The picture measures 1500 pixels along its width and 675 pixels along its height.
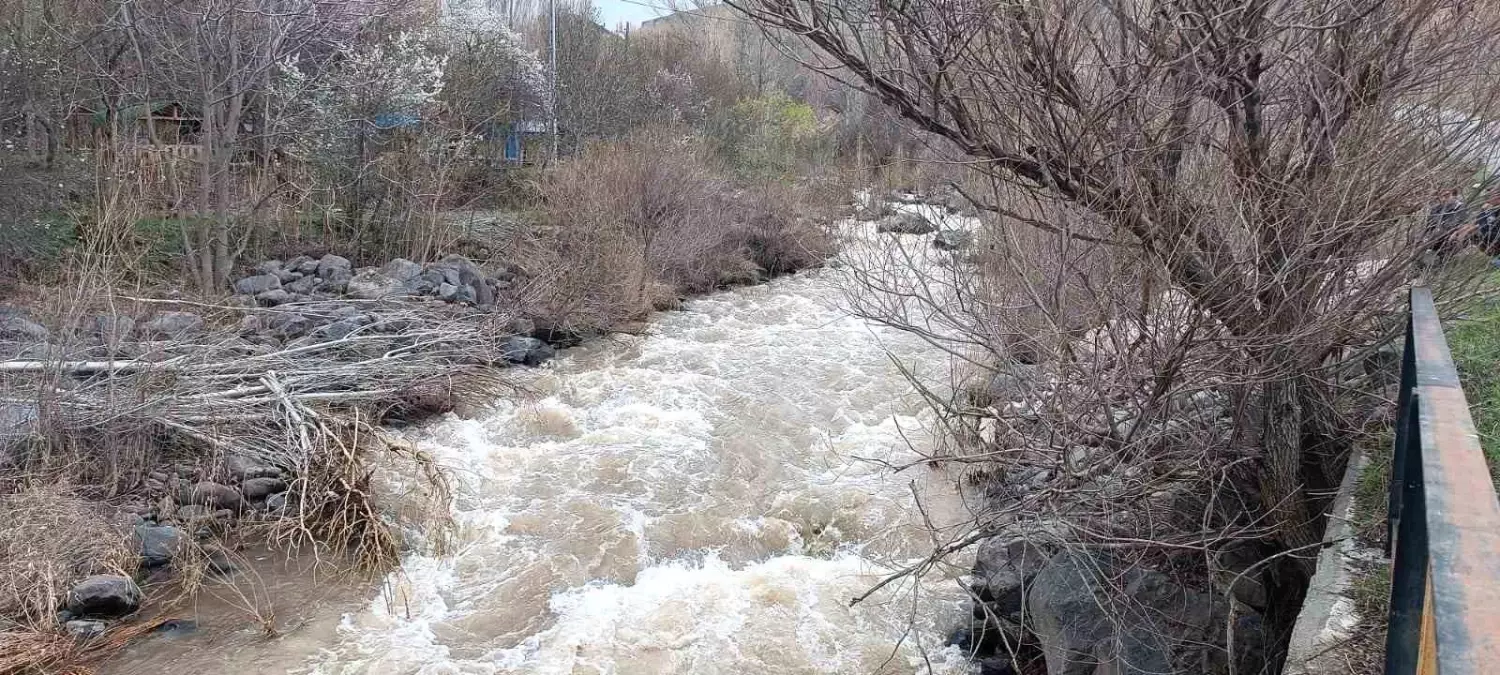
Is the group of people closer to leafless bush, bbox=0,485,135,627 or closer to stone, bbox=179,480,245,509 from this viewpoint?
leafless bush, bbox=0,485,135,627

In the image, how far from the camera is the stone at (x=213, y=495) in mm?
6348

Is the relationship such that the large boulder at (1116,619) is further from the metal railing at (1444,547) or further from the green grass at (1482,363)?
the metal railing at (1444,547)

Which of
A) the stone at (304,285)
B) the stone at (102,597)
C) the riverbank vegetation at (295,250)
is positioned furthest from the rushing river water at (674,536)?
the stone at (304,285)

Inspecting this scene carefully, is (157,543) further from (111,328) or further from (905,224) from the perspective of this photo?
(905,224)

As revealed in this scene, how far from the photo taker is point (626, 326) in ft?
40.0

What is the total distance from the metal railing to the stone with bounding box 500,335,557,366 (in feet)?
30.9

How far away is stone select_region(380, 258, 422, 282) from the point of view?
11.4 meters

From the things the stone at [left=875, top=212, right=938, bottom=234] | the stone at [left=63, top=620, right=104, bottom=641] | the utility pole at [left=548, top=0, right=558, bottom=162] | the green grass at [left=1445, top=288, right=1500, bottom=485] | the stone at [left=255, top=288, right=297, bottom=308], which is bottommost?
the stone at [left=63, top=620, right=104, bottom=641]

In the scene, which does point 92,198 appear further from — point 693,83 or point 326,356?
point 693,83

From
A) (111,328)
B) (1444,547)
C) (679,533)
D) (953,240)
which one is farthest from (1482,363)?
(111,328)

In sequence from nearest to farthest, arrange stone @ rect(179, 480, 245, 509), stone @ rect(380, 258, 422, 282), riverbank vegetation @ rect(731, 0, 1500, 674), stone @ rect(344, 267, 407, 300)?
riverbank vegetation @ rect(731, 0, 1500, 674)
stone @ rect(179, 480, 245, 509)
stone @ rect(344, 267, 407, 300)
stone @ rect(380, 258, 422, 282)

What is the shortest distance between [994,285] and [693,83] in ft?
59.6

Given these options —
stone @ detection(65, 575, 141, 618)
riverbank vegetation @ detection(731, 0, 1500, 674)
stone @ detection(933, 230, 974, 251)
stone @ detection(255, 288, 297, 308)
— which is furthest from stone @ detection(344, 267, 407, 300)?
riverbank vegetation @ detection(731, 0, 1500, 674)

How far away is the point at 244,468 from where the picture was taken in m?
6.74
